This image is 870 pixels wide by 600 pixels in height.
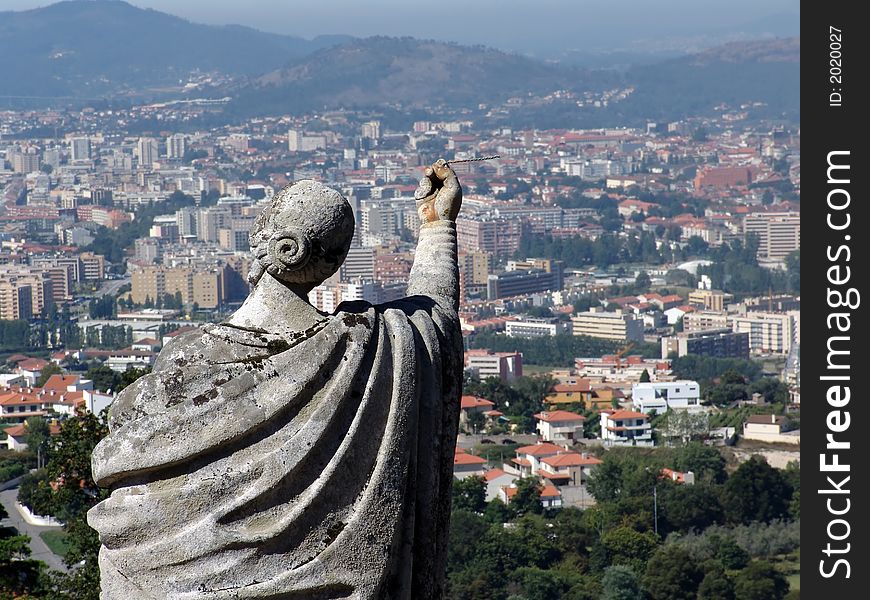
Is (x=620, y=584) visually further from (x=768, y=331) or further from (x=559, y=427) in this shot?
(x=768, y=331)

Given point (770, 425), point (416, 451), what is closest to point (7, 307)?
point (770, 425)

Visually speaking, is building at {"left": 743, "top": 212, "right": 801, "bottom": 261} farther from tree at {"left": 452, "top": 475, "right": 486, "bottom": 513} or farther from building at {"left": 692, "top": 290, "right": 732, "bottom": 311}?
tree at {"left": 452, "top": 475, "right": 486, "bottom": 513}

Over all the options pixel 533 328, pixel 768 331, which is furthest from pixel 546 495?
pixel 533 328

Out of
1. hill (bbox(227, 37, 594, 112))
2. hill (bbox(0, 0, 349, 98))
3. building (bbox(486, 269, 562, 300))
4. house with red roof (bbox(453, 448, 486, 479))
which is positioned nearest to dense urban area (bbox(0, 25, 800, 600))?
building (bbox(486, 269, 562, 300))

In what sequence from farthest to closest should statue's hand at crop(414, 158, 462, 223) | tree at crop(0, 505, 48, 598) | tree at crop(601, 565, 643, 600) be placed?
1. tree at crop(601, 565, 643, 600)
2. tree at crop(0, 505, 48, 598)
3. statue's hand at crop(414, 158, 462, 223)

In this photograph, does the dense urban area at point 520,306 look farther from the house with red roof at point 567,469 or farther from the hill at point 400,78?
the hill at point 400,78

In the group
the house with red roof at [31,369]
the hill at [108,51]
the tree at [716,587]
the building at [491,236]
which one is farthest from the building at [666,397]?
the hill at [108,51]

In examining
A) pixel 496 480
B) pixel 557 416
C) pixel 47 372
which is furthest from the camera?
pixel 47 372

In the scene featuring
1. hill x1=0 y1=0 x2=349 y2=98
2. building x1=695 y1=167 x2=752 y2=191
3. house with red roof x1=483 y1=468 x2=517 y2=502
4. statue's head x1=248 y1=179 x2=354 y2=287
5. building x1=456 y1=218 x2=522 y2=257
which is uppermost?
hill x1=0 y1=0 x2=349 y2=98
